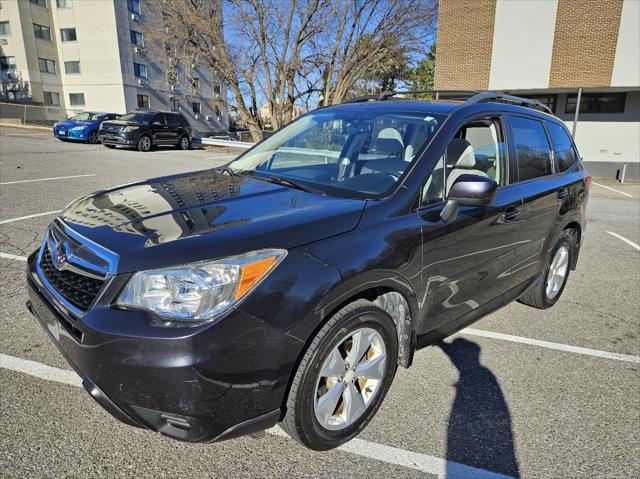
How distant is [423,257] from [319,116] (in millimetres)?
1736

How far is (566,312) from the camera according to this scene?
14.5ft

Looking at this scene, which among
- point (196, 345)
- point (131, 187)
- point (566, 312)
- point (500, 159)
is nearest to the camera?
point (196, 345)

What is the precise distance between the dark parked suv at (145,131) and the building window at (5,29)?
34.5m

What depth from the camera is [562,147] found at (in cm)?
442

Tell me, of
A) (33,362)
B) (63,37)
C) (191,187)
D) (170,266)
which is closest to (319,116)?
(191,187)

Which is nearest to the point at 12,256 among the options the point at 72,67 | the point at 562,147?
the point at 562,147

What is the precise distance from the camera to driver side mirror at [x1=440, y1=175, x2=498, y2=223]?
268 centimetres

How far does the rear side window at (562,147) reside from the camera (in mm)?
4254

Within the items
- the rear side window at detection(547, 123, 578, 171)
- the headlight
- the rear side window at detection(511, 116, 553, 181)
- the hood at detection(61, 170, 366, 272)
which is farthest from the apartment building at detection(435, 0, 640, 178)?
the headlight

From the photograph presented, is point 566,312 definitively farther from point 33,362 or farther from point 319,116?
point 33,362

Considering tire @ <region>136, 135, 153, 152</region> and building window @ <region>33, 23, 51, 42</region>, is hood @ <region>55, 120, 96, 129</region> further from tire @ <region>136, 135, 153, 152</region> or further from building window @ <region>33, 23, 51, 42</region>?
building window @ <region>33, 23, 51, 42</region>

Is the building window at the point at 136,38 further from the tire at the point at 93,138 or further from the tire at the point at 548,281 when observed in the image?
the tire at the point at 548,281

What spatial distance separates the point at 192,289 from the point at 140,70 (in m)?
51.4

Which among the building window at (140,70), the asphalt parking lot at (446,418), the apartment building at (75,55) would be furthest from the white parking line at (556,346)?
the building window at (140,70)
